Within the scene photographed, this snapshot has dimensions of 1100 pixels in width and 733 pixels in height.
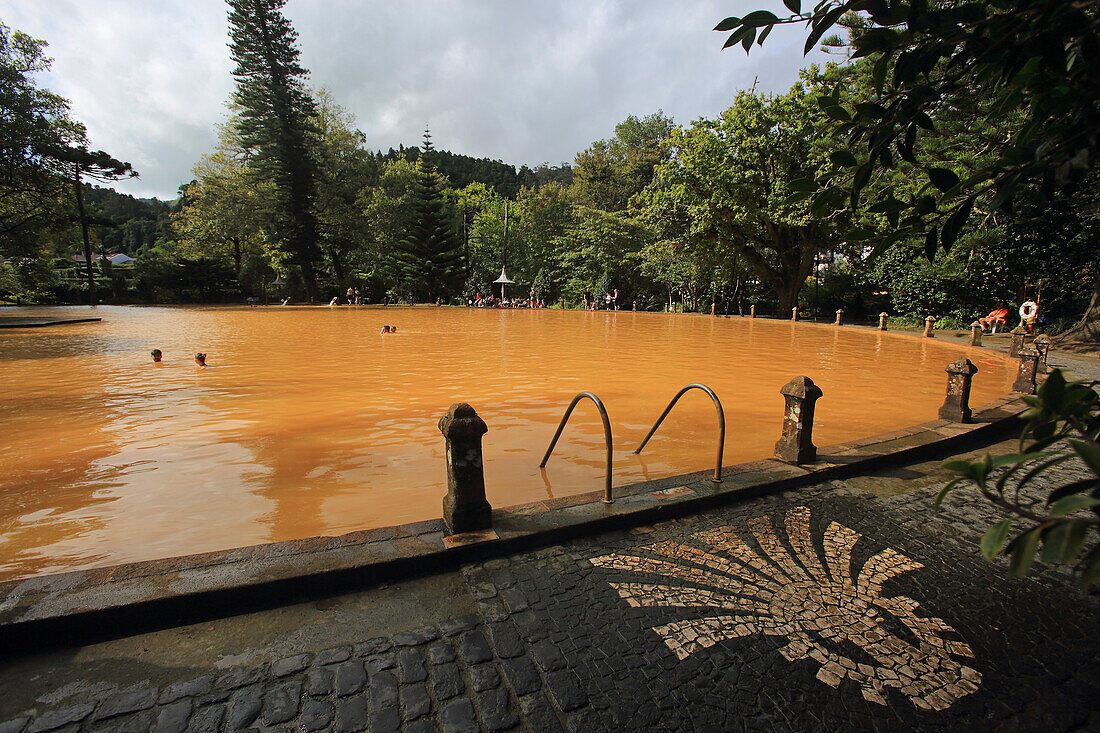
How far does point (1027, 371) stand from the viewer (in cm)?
888

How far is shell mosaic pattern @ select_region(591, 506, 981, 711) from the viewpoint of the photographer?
2.60 metres

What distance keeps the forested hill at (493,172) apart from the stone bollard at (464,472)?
8021 centimetres

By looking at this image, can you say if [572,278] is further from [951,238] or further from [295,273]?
[951,238]

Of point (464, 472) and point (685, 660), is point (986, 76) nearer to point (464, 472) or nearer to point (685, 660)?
point (685, 660)

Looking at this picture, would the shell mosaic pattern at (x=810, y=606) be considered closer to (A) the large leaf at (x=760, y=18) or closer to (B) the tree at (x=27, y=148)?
(A) the large leaf at (x=760, y=18)

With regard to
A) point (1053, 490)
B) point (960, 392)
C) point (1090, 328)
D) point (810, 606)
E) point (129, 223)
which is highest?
point (129, 223)

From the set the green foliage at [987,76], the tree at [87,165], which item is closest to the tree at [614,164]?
the tree at [87,165]

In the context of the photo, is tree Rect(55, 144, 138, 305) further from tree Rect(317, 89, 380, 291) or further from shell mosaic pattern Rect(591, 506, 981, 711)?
shell mosaic pattern Rect(591, 506, 981, 711)

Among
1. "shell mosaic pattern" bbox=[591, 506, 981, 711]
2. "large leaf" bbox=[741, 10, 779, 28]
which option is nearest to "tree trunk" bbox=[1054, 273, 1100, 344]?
"shell mosaic pattern" bbox=[591, 506, 981, 711]

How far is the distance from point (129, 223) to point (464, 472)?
105856 millimetres

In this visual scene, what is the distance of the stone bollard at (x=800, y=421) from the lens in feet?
16.9

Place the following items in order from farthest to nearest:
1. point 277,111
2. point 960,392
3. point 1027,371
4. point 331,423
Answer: point 277,111 → point 1027,371 → point 331,423 → point 960,392

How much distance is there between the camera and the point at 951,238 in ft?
5.47

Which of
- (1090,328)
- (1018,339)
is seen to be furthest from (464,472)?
(1090,328)
